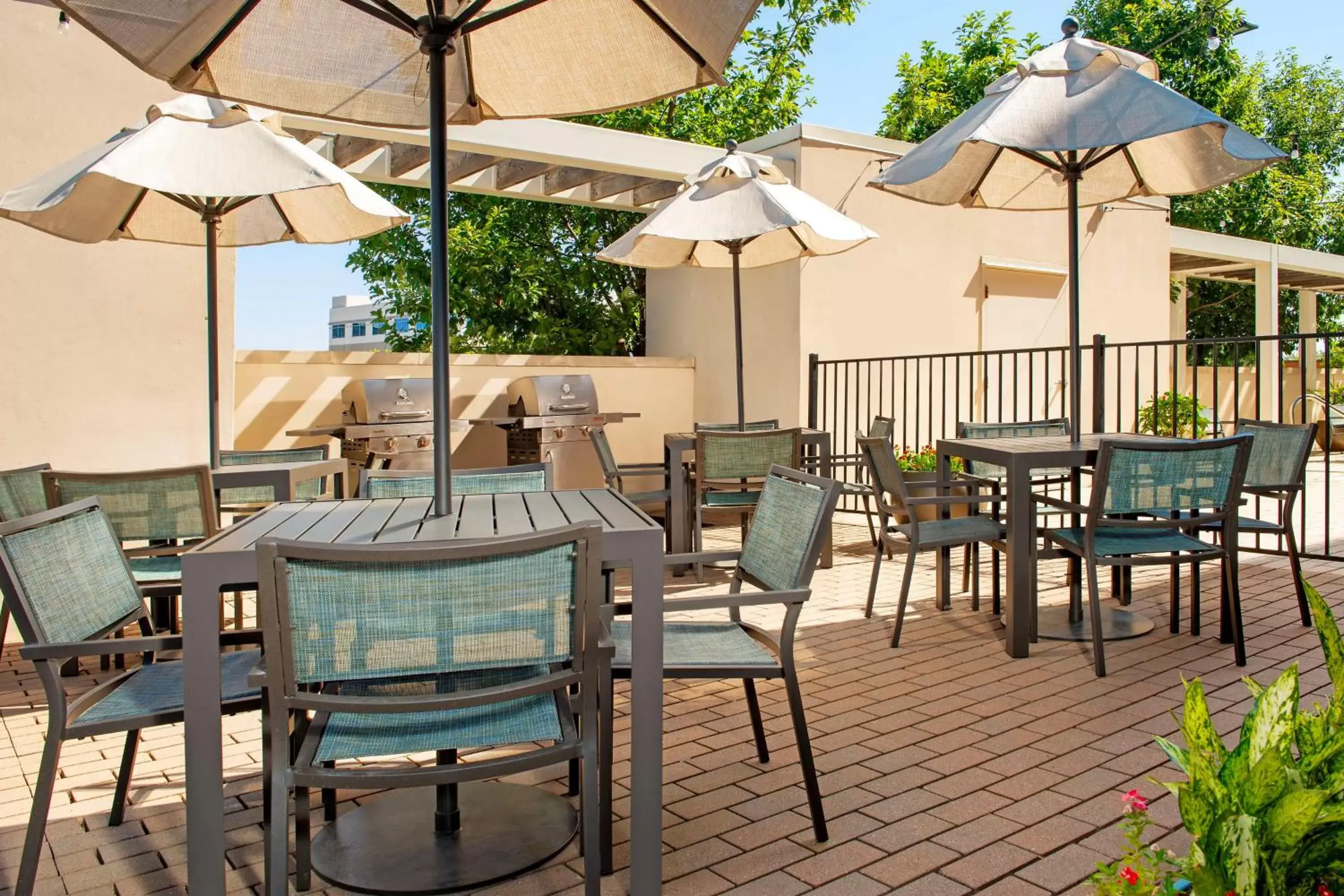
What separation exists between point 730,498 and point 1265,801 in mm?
4512

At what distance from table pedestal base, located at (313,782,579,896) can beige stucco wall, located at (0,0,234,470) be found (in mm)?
3771

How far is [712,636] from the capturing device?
103 inches

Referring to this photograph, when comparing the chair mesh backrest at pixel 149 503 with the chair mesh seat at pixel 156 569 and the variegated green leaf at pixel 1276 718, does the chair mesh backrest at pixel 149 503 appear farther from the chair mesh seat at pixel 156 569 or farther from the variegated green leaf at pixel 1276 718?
the variegated green leaf at pixel 1276 718

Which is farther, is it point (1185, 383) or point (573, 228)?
point (1185, 383)

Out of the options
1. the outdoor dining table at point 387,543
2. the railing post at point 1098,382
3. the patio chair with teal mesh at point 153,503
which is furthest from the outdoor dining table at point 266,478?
the railing post at point 1098,382

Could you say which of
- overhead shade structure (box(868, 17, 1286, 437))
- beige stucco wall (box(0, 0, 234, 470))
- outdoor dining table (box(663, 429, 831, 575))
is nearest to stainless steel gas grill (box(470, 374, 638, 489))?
outdoor dining table (box(663, 429, 831, 575))

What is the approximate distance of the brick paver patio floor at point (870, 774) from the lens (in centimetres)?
219

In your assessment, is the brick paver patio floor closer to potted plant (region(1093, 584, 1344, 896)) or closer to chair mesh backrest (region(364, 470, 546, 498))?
chair mesh backrest (region(364, 470, 546, 498))

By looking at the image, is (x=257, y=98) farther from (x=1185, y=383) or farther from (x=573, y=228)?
(x=1185, y=383)

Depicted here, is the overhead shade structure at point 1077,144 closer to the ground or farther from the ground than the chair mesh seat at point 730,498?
farther from the ground

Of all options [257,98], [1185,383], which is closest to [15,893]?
[257,98]

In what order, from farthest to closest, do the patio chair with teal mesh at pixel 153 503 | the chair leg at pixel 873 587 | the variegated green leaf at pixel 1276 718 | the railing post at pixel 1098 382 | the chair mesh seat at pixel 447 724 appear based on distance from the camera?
1. the railing post at pixel 1098 382
2. the chair leg at pixel 873 587
3. the patio chair with teal mesh at pixel 153 503
4. the chair mesh seat at pixel 447 724
5. the variegated green leaf at pixel 1276 718

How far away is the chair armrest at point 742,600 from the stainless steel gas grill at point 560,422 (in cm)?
568

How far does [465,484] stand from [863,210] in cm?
640
